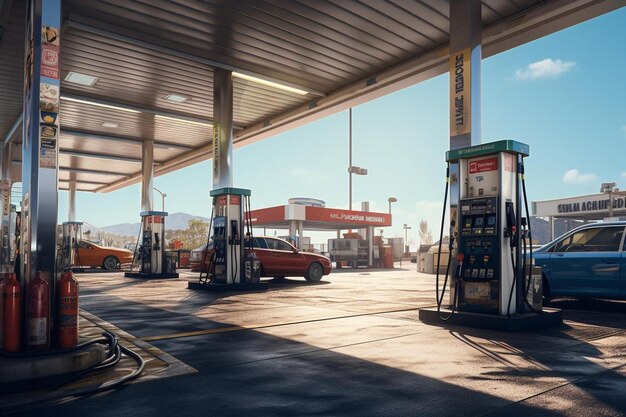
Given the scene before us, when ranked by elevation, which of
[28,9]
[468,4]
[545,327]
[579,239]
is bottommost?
[545,327]

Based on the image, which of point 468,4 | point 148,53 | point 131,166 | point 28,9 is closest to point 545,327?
point 468,4

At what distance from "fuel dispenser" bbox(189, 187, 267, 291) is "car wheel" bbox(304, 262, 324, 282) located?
3.45 metres

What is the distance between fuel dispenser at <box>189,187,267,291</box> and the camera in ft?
44.4

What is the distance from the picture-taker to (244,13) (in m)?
11.2

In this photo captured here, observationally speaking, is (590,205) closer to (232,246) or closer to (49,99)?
(232,246)

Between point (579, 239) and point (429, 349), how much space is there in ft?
18.0

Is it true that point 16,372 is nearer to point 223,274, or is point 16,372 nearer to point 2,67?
point 223,274

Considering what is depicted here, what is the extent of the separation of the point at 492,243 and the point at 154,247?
49.1 feet

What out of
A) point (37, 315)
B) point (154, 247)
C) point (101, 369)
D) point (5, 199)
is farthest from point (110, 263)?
point (101, 369)

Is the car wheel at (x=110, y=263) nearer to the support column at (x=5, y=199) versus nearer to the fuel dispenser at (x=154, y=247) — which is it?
the support column at (x=5, y=199)

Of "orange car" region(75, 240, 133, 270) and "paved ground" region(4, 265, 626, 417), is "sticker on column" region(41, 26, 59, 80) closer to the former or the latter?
"paved ground" region(4, 265, 626, 417)

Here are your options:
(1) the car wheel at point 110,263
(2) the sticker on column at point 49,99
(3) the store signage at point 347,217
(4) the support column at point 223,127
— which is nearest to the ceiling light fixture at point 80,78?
(4) the support column at point 223,127

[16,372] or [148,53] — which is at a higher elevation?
[148,53]

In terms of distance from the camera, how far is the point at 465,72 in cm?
1002
